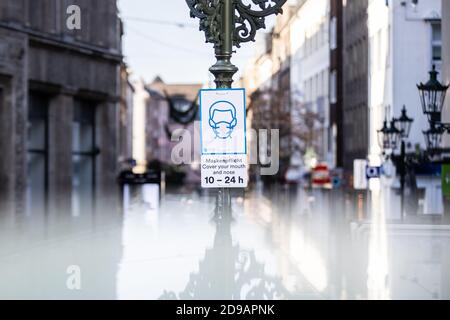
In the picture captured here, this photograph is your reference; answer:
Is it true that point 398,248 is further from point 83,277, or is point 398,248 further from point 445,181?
point 83,277

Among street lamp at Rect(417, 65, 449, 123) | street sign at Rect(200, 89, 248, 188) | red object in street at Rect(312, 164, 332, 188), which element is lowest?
red object in street at Rect(312, 164, 332, 188)

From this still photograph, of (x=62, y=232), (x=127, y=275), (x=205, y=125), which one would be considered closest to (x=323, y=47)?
(x=62, y=232)

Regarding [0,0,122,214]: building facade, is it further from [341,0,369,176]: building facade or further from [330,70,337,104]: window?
[330,70,337,104]: window

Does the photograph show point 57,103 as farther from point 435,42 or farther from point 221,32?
point 221,32

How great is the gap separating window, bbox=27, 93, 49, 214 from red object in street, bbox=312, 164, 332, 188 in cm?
3233

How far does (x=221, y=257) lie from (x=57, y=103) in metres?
25.6

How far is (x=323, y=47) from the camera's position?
79.4m

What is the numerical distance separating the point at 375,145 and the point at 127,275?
40535mm

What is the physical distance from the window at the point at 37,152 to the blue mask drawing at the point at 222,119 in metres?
24.0

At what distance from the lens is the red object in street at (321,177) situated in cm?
6831

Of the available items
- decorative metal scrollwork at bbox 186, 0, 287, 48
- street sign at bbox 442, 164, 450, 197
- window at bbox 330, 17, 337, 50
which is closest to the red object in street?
window at bbox 330, 17, 337, 50

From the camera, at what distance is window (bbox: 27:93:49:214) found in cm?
3472

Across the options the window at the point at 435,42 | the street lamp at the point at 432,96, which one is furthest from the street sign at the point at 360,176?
the window at the point at 435,42

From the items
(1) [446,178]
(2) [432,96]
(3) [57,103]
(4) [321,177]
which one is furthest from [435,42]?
(2) [432,96]
